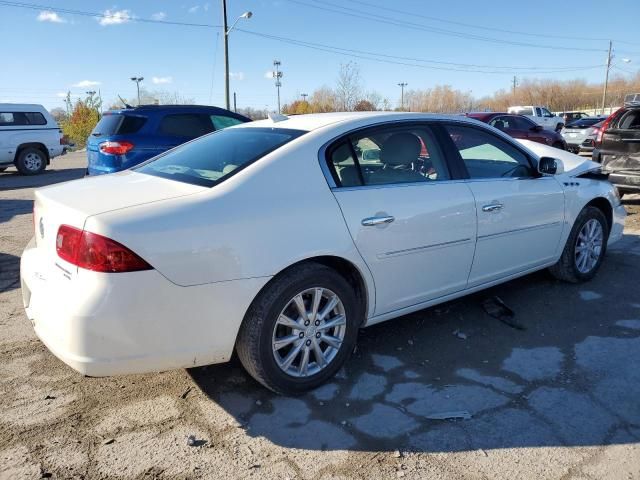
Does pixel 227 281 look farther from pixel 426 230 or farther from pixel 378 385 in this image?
pixel 426 230

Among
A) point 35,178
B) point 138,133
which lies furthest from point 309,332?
point 35,178

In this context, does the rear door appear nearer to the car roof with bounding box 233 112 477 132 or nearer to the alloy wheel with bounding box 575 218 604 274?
the alloy wheel with bounding box 575 218 604 274

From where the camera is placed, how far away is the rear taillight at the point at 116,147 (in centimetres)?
767

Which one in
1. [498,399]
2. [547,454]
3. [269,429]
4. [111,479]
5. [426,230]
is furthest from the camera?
[426,230]

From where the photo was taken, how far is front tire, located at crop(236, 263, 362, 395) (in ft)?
9.21

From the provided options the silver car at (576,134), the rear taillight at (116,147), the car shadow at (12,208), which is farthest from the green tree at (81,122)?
the rear taillight at (116,147)

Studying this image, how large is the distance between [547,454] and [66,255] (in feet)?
8.18

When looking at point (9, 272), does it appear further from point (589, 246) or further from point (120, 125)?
point (589, 246)

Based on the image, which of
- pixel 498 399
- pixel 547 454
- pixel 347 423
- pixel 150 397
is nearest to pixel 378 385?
pixel 347 423

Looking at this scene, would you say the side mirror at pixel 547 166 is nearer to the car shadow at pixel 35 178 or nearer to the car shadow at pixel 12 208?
the car shadow at pixel 12 208

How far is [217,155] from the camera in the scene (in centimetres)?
336

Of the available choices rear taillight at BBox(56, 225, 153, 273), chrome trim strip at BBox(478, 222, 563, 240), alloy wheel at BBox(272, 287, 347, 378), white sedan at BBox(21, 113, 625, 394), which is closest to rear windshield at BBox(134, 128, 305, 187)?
white sedan at BBox(21, 113, 625, 394)

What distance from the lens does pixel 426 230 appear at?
11.1 feet

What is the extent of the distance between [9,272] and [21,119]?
12.1 meters
